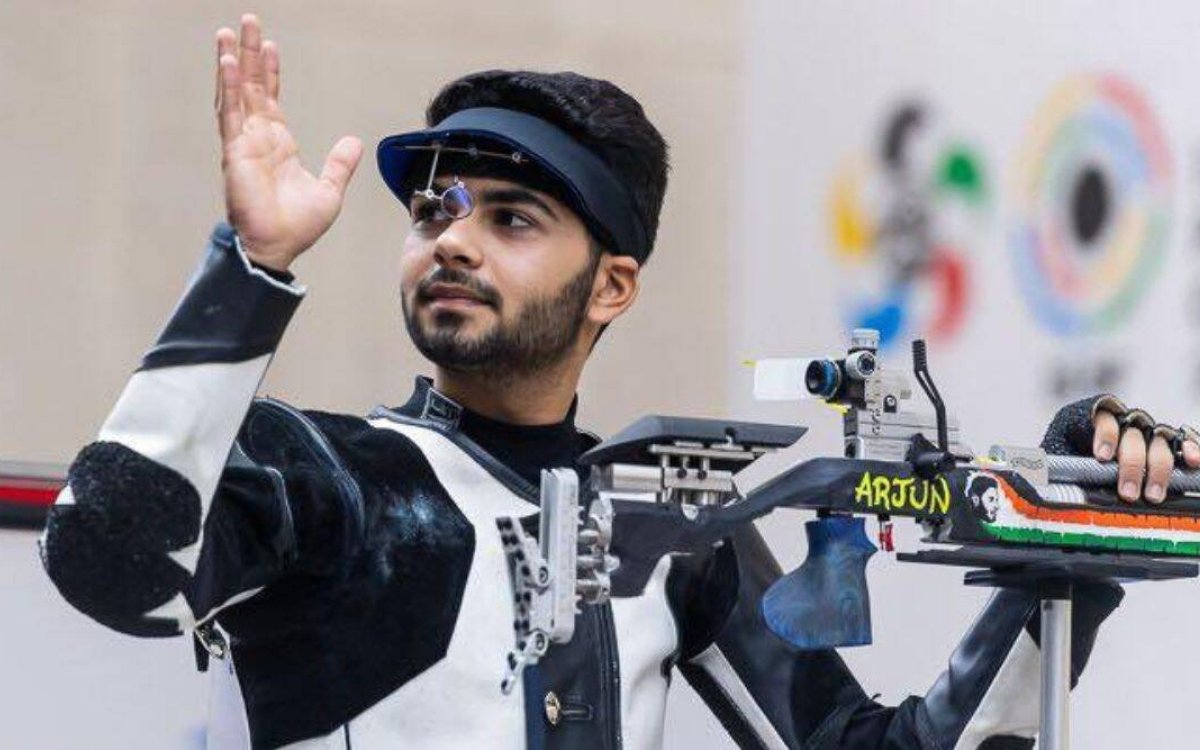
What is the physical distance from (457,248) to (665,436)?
445 millimetres

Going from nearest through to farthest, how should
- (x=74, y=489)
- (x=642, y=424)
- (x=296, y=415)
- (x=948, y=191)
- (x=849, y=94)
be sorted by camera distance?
(x=74, y=489) → (x=642, y=424) → (x=296, y=415) → (x=948, y=191) → (x=849, y=94)

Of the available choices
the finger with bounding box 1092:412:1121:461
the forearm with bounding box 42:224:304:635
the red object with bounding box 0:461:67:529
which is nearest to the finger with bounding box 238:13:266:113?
the forearm with bounding box 42:224:304:635

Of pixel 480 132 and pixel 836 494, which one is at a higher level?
pixel 480 132

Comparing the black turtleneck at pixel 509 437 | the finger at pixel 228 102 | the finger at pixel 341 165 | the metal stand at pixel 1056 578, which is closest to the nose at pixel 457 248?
the black turtleneck at pixel 509 437

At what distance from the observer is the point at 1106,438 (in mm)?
2734

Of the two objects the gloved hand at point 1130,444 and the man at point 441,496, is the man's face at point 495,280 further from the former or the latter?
the gloved hand at point 1130,444

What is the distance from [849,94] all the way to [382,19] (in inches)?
33.2

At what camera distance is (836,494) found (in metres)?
2.48

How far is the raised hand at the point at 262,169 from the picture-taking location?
2.25 meters

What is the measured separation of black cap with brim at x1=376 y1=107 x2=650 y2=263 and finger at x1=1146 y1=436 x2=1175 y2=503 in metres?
0.62

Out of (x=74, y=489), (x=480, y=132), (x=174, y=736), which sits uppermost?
(x=480, y=132)

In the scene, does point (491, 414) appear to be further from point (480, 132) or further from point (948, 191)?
point (948, 191)

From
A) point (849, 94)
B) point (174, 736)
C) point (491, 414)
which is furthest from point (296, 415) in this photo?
point (849, 94)

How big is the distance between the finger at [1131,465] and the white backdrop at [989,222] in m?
1.10
